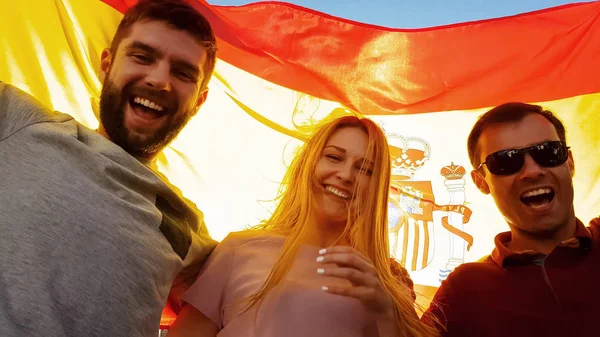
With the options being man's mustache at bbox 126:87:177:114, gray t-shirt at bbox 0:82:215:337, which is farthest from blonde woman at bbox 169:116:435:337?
man's mustache at bbox 126:87:177:114

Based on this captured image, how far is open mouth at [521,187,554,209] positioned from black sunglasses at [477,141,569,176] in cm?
13

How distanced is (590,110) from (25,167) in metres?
3.10

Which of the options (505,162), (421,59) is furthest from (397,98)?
(505,162)

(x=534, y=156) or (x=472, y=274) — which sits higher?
(x=534, y=156)

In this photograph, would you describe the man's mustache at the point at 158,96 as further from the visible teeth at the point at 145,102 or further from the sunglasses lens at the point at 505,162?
the sunglasses lens at the point at 505,162

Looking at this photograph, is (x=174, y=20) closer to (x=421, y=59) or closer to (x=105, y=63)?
(x=105, y=63)

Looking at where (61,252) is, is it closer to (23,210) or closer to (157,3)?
(23,210)

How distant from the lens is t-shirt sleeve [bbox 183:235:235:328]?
6.66 feet

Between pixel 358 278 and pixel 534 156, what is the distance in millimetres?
1335

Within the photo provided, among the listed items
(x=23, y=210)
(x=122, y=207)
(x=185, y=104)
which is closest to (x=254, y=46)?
(x=185, y=104)

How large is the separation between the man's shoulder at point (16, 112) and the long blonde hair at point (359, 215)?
1.11 m

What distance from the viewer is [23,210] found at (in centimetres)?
149

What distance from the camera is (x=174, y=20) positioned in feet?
7.21

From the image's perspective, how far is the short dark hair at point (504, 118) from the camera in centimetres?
265
